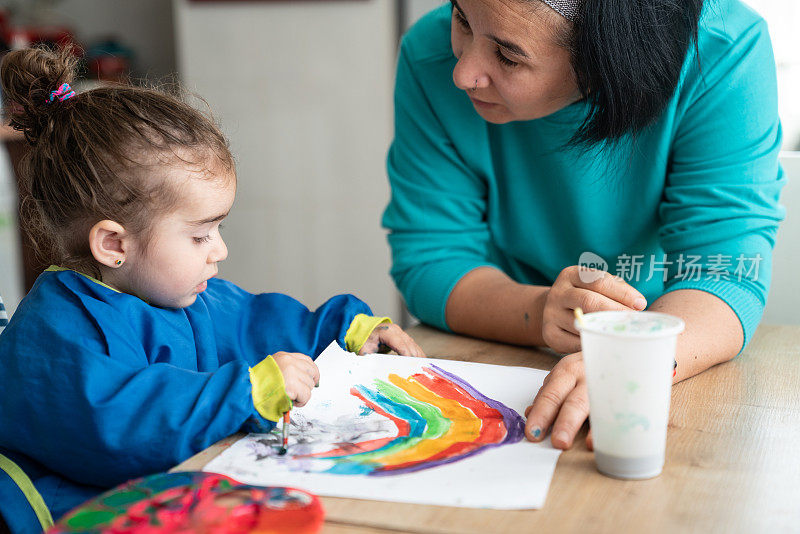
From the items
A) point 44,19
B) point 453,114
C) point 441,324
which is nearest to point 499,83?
point 453,114

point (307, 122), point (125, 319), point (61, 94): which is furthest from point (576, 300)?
point (307, 122)

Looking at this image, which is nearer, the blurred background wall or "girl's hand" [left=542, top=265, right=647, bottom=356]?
"girl's hand" [left=542, top=265, right=647, bottom=356]

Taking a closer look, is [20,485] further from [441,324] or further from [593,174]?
[593,174]

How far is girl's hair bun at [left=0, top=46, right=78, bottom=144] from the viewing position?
2.81 feet

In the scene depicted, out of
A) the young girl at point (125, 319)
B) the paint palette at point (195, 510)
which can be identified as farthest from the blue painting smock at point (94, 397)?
the paint palette at point (195, 510)

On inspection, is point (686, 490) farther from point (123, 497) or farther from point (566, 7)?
point (566, 7)

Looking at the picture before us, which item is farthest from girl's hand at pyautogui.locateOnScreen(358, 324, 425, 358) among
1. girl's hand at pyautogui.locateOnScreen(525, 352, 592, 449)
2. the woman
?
girl's hand at pyautogui.locateOnScreen(525, 352, 592, 449)

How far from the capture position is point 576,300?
882 millimetres

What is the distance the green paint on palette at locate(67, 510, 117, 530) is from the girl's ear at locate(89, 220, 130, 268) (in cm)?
35

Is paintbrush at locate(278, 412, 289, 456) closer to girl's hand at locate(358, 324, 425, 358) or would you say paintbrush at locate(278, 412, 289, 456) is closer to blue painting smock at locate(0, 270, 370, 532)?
blue painting smock at locate(0, 270, 370, 532)

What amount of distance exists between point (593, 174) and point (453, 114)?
0.23 meters

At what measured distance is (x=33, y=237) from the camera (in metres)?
0.89

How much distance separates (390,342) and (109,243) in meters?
0.36

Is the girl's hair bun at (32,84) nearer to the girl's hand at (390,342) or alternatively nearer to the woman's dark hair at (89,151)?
the woman's dark hair at (89,151)
